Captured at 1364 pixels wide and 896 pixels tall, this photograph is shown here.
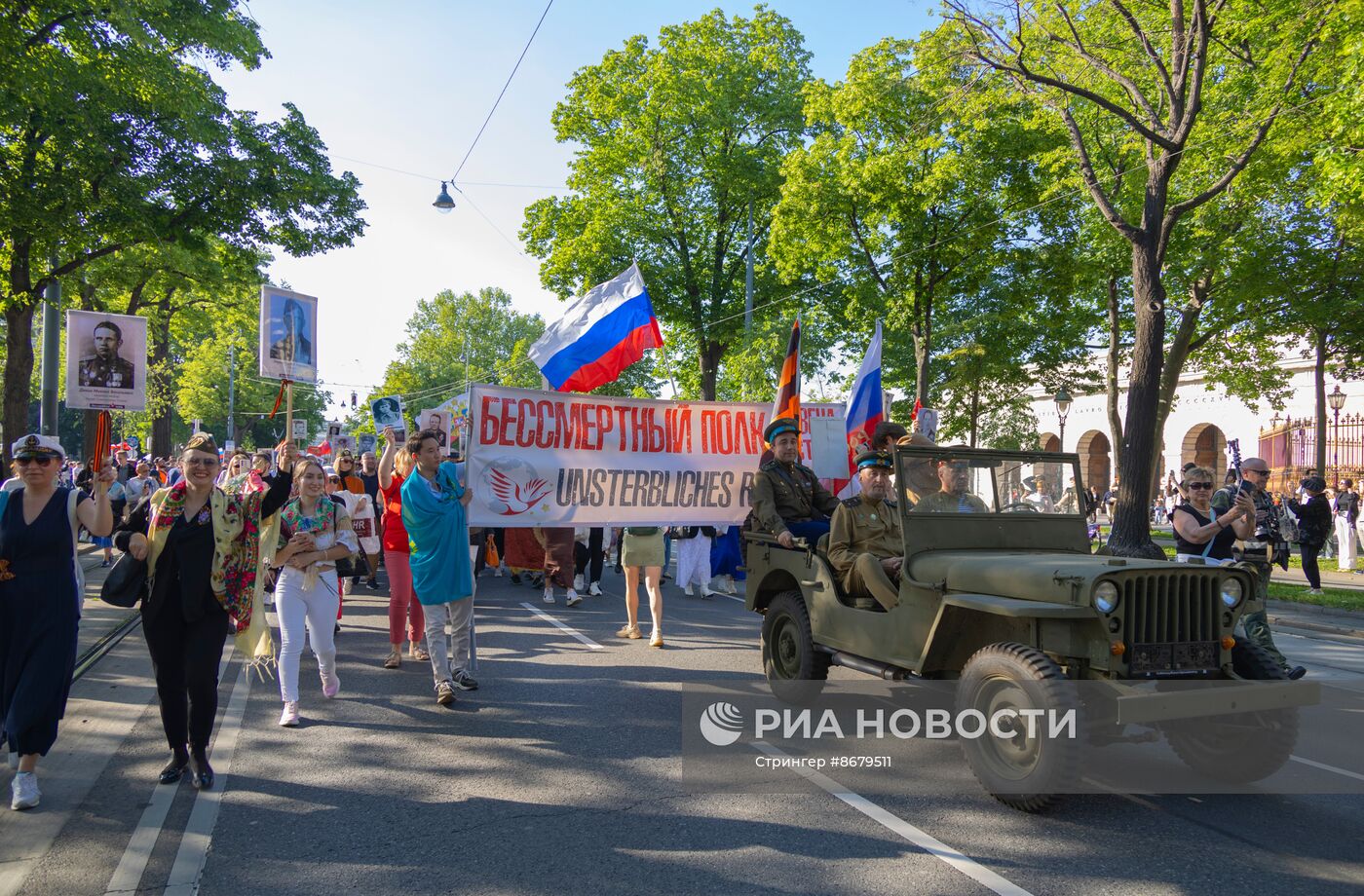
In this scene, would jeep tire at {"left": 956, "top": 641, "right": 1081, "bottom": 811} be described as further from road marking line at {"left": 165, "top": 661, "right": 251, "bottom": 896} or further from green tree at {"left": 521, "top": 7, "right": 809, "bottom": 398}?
green tree at {"left": 521, "top": 7, "right": 809, "bottom": 398}

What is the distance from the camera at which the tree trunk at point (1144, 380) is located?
14.9 m

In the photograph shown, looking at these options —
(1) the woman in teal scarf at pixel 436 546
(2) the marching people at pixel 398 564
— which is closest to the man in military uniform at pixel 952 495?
(1) the woman in teal scarf at pixel 436 546

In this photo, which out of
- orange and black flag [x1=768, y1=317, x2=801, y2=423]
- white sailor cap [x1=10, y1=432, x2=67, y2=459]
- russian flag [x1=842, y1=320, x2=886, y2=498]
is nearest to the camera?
white sailor cap [x1=10, y1=432, x2=67, y2=459]

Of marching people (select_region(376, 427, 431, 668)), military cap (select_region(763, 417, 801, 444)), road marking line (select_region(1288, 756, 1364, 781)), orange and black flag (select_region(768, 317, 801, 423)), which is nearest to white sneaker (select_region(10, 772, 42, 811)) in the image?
marching people (select_region(376, 427, 431, 668))

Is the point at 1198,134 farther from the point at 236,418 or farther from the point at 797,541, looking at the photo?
the point at 236,418

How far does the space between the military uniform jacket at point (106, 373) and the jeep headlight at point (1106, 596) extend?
15419 mm

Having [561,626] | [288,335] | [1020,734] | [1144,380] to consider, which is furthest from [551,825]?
[1144,380]

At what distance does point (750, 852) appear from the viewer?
4.15 metres

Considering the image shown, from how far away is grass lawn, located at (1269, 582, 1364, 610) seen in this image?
13367 millimetres

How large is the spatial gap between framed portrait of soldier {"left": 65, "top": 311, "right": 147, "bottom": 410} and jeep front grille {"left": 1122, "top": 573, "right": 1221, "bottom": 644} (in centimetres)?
1489

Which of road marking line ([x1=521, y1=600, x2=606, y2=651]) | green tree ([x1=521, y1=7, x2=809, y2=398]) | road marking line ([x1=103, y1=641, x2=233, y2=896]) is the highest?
green tree ([x1=521, y1=7, x2=809, y2=398])

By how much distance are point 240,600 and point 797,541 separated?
3.47 meters

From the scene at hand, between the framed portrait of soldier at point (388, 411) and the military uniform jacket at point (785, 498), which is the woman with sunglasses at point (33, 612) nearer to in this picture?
the military uniform jacket at point (785, 498)

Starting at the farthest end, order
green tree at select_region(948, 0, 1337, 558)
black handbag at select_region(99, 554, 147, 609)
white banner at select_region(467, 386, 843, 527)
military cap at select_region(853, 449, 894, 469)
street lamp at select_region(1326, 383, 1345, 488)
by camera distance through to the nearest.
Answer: street lamp at select_region(1326, 383, 1345, 488) → green tree at select_region(948, 0, 1337, 558) → white banner at select_region(467, 386, 843, 527) → military cap at select_region(853, 449, 894, 469) → black handbag at select_region(99, 554, 147, 609)
